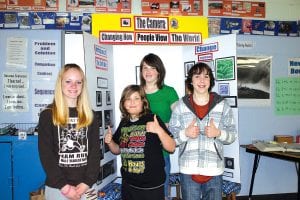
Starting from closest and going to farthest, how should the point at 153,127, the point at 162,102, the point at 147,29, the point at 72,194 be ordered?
the point at 72,194 < the point at 153,127 < the point at 162,102 < the point at 147,29

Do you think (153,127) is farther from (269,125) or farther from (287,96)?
(287,96)

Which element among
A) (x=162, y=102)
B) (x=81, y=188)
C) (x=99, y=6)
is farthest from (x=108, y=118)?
(x=99, y=6)

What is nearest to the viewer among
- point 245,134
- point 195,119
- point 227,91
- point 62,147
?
point 62,147

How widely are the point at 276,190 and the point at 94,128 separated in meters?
3.25

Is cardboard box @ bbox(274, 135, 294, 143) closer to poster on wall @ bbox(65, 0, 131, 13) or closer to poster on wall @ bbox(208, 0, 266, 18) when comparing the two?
poster on wall @ bbox(208, 0, 266, 18)

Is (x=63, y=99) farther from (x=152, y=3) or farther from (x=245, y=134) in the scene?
(x=245, y=134)

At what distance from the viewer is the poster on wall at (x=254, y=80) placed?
3.98 metres

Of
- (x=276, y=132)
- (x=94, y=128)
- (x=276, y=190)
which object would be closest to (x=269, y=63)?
(x=276, y=132)

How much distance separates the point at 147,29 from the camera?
10.3ft

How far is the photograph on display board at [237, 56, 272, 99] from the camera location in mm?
3979

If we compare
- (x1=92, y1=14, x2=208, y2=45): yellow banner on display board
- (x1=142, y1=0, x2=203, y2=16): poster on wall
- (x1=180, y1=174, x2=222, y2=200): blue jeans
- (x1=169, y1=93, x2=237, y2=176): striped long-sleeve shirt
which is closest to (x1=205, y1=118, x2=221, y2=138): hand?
(x1=169, y1=93, x2=237, y2=176): striped long-sleeve shirt

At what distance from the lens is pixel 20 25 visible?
3.63m

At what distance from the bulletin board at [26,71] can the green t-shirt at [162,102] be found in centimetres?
174

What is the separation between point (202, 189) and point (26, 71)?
104 inches
